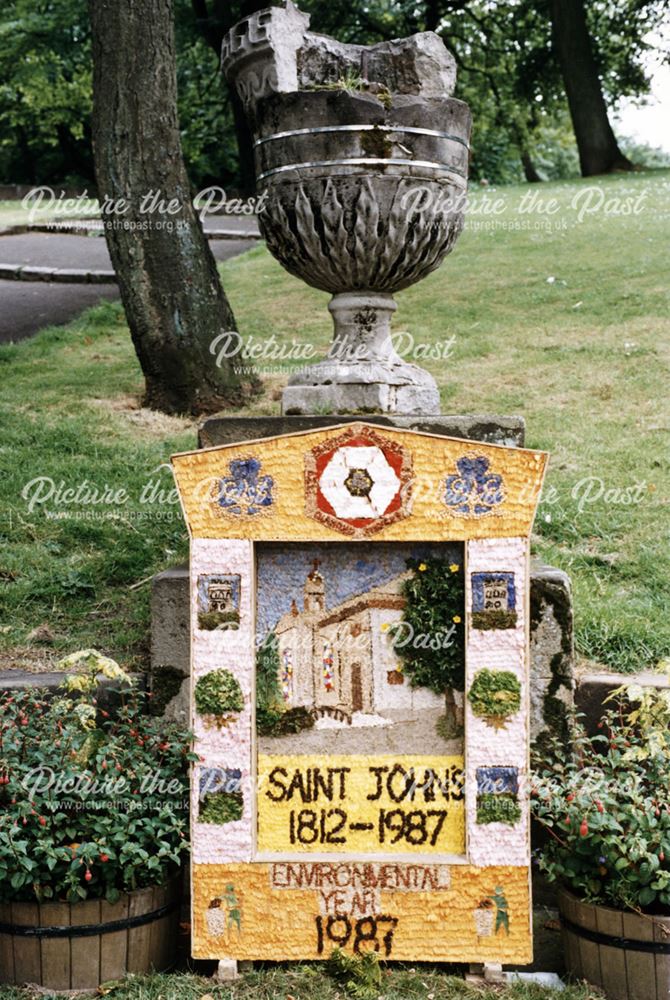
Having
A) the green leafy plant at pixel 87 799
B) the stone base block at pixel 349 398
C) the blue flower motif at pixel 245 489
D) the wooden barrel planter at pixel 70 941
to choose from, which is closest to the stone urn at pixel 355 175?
the stone base block at pixel 349 398

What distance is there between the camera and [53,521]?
5.49 meters

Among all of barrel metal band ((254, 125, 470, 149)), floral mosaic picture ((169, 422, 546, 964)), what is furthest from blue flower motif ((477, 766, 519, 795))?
barrel metal band ((254, 125, 470, 149))

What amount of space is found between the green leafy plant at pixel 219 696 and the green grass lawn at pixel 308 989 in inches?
32.3

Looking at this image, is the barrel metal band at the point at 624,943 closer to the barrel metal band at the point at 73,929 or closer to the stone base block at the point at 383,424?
the barrel metal band at the point at 73,929

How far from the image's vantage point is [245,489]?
136 inches

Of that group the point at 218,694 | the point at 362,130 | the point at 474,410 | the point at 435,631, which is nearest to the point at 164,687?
the point at 218,694

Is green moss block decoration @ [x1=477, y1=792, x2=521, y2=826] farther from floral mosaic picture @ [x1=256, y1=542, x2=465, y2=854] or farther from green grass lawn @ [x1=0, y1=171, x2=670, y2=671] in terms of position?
green grass lawn @ [x1=0, y1=171, x2=670, y2=671]

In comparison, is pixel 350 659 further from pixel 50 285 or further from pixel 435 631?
pixel 50 285

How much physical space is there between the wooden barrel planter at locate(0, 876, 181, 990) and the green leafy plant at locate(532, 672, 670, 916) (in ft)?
4.40

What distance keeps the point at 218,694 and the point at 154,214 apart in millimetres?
4529

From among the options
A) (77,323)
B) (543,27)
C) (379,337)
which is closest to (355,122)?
(379,337)

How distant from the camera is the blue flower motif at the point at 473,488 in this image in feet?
11.2

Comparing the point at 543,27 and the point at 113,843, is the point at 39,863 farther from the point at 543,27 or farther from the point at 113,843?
the point at 543,27

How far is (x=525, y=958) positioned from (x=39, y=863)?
1584 millimetres
